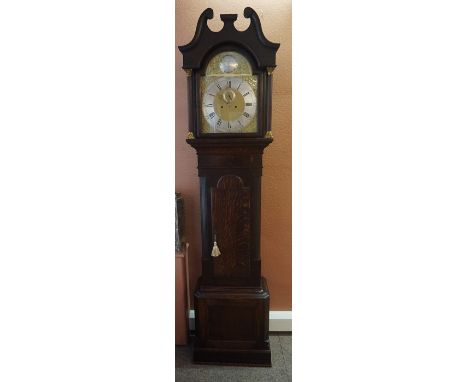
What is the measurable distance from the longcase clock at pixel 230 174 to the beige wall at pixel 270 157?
32cm

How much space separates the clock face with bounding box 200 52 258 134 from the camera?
1.45m

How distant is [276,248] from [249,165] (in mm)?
597

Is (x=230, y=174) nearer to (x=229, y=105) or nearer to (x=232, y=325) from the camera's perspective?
(x=229, y=105)

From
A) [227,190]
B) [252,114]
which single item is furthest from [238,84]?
[227,190]

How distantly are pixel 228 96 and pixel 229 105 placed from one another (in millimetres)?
38

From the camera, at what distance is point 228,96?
146 cm

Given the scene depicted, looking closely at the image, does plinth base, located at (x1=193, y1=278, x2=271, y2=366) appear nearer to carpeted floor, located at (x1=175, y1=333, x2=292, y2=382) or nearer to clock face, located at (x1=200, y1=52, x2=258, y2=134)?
carpeted floor, located at (x1=175, y1=333, x2=292, y2=382)

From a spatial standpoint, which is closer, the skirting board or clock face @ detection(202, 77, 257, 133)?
clock face @ detection(202, 77, 257, 133)

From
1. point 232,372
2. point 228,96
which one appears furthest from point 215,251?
point 228,96

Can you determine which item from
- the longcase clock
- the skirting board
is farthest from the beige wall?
the longcase clock

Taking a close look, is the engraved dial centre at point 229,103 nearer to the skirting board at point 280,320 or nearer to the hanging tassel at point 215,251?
the hanging tassel at point 215,251

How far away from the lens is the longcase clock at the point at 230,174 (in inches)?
56.4

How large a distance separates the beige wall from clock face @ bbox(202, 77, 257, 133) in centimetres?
36
